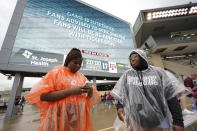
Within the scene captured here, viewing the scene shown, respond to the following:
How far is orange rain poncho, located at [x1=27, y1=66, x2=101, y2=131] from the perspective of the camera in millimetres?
855

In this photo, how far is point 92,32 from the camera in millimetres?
11172

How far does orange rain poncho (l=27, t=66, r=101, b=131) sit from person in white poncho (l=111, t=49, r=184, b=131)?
0.58 metres

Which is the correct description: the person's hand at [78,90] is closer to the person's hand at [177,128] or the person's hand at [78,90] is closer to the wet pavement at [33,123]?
the person's hand at [177,128]

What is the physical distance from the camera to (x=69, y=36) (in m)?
9.42

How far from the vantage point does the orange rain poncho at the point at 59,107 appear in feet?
2.81

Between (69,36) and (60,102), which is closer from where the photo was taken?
(60,102)

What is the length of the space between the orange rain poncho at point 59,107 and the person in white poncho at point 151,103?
1.89ft

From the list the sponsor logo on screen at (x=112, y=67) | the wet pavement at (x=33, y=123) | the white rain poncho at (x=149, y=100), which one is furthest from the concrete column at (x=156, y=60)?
the white rain poncho at (x=149, y=100)

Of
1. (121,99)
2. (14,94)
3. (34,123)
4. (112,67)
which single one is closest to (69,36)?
(112,67)

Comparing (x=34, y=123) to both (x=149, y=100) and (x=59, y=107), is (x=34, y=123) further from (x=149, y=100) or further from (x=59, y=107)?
(x=149, y=100)

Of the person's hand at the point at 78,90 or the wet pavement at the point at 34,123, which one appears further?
the wet pavement at the point at 34,123

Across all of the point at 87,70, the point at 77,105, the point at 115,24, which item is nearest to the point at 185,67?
the point at 115,24

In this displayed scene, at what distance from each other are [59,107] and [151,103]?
1.01 m

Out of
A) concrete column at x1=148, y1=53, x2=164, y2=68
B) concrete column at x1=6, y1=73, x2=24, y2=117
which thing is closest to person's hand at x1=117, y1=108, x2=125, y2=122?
concrete column at x1=6, y1=73, x2=24, y2=117
